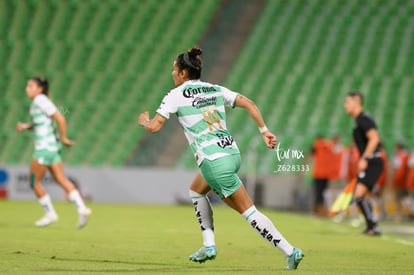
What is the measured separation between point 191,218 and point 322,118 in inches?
362

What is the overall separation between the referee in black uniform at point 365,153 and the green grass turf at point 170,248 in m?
0.50

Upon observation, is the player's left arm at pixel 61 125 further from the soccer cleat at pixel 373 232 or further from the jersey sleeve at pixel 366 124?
the soccer cleat at pixel 373 232

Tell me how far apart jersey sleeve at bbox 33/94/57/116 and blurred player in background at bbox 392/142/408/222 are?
1159 cm

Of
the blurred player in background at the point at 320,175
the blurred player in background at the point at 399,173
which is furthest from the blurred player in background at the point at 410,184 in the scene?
the blurred player in background at the point at 320,175

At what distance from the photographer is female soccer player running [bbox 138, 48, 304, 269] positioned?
7793mm

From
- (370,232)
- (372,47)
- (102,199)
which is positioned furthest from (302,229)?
(372,47)

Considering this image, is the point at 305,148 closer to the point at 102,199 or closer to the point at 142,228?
the point at 102,199

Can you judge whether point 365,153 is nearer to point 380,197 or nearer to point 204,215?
point 204,215

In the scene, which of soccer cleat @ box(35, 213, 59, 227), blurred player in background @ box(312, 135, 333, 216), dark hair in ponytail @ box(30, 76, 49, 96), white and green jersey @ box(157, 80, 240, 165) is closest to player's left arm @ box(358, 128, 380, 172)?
soccer cleat @ box(35, 213, 59, 227)

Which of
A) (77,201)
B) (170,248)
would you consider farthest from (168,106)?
(77,201)

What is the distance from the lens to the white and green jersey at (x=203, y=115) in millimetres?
7875

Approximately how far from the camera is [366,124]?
43.5 feet

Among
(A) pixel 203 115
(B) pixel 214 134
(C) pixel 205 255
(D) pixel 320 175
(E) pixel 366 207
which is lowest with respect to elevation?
(C) pixel 205 255

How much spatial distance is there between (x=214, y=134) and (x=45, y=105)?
5.49 meters
